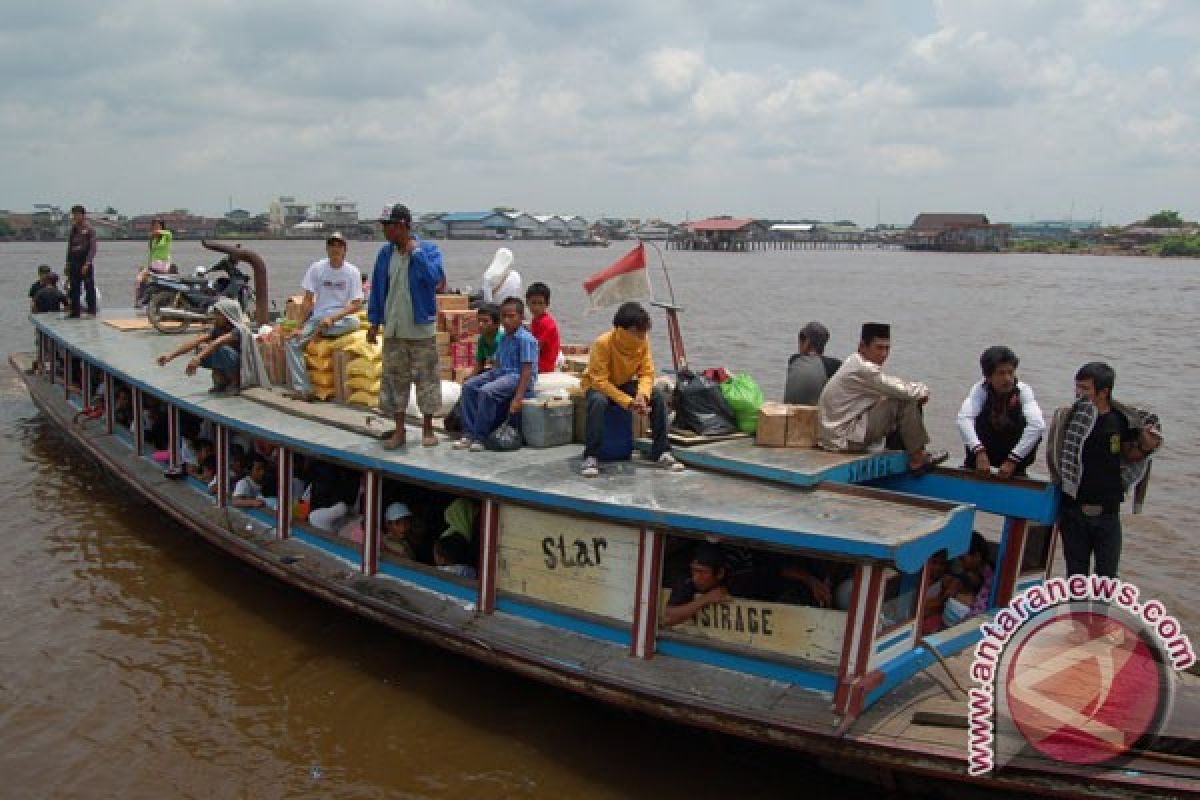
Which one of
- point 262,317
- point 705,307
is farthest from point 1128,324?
point 262,317

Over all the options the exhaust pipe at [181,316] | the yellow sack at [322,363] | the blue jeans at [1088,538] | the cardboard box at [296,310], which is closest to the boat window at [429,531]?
the yellow sack at [322,363]

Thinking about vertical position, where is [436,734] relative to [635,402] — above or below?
below

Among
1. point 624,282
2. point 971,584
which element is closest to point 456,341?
point 624,282

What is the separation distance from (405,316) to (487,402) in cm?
77

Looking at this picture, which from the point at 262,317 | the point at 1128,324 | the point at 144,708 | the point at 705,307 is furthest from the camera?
the point at 705,307

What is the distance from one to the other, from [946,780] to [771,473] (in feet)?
5.64

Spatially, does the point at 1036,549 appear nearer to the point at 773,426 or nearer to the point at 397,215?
the point at 773,426

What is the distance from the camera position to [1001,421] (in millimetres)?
5641

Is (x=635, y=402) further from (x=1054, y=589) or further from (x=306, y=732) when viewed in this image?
(x=306, y=732)

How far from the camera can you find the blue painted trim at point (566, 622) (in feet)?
16.5

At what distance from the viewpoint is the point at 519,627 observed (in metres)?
5.32

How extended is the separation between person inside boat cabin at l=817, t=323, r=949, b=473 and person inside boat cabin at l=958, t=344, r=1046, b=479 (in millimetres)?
296

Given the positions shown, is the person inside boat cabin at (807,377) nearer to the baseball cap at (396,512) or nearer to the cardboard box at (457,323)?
the baseball cap at (396,512)

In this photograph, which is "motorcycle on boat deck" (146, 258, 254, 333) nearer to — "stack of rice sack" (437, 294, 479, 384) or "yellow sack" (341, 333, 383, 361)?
"stack of rice sack" (437, 294, 479, 384)
